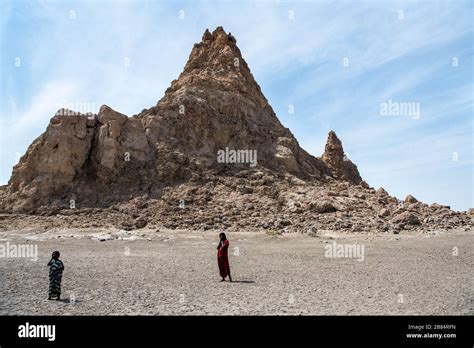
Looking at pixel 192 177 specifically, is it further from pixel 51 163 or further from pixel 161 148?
pixel 51 163

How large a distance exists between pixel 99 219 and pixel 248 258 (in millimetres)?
14126

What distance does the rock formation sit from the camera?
89.7ft

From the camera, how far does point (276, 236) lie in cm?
2403

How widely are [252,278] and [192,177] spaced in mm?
19838

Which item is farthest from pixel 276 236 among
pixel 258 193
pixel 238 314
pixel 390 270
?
pixel 238 314

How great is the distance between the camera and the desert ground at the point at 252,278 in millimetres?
8516

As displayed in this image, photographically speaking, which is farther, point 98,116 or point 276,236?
point 98,116

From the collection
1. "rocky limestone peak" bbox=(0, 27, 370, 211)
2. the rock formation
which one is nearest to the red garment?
the rock formation

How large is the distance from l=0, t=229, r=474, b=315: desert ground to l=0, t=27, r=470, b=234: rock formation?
4179 millimetres

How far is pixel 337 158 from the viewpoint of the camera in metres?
49.0

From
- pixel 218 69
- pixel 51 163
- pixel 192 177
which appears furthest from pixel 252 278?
pixel 218 69

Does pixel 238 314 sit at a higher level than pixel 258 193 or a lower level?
lower

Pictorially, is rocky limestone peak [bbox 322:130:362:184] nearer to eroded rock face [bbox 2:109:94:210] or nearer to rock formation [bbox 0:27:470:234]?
rock formation [bbox 0:27:470:234]
